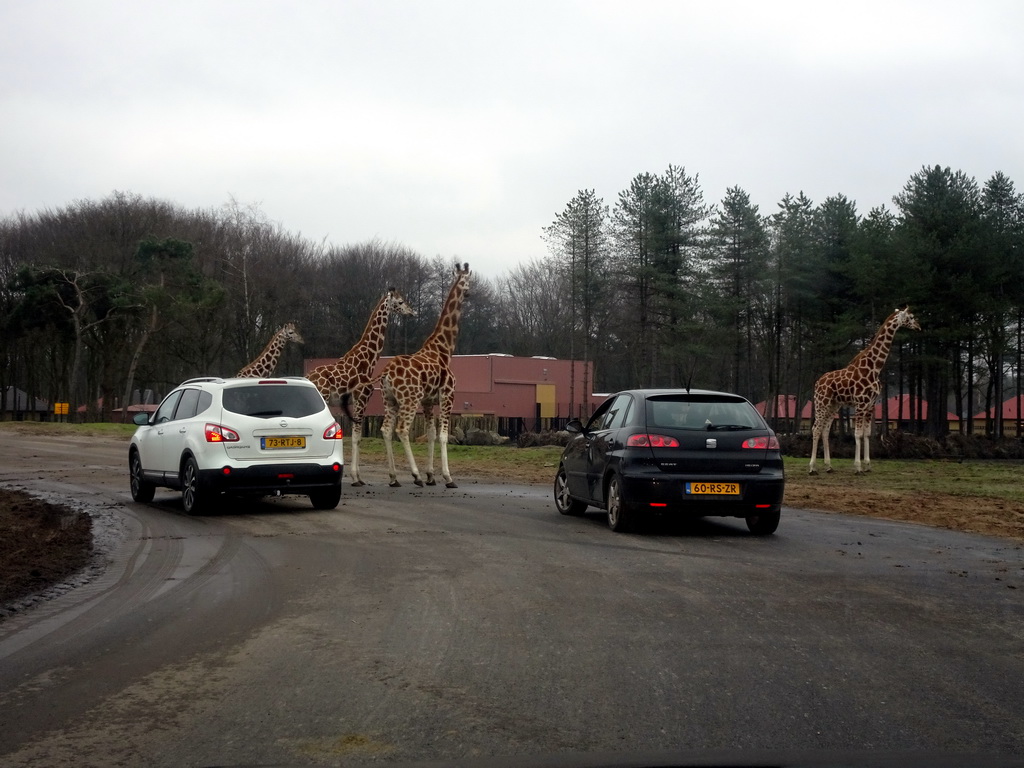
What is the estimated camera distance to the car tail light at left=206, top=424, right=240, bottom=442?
13766mm

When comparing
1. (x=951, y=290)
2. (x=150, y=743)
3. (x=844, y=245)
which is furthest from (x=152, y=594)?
(x=844, y=245)

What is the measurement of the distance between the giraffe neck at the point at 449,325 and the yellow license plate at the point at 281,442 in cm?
610

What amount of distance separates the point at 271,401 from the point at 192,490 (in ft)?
4.86

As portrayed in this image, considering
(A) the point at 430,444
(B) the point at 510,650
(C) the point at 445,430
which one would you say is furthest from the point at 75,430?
(B) the point at 510,650

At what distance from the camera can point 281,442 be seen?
14062 mm

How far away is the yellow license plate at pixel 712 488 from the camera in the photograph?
11.9 meters

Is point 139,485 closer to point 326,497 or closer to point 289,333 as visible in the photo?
point 326,497

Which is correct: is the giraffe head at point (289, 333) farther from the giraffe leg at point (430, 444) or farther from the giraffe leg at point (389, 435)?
the giraffe leg at point (389, 435)

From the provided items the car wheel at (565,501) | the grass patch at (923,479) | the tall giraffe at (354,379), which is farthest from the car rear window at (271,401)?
the grass patch at (923,479)

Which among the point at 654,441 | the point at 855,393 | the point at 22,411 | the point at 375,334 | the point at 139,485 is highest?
the point at 375,334

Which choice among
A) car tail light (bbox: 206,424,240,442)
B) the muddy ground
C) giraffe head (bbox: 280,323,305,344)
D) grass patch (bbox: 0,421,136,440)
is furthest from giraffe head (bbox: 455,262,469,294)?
grass patch (bbox: 0,421,136,440)

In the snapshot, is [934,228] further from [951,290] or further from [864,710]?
[864,710]

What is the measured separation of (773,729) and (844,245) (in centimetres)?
4796

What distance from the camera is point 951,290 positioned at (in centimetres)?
4550
